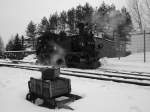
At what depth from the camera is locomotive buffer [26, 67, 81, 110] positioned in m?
4.76

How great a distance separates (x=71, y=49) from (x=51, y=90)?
482 inches

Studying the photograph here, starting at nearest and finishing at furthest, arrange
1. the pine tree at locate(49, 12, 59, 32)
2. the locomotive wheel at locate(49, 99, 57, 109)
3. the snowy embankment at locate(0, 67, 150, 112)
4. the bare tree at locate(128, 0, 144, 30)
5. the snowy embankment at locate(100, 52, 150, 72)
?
the snowy embankment at locate(0, 67, 150, 112)
the locomotive wheel at locate(49, 99, 57, 109)
the snowy embankment at locate(100, 52, 150, 72)
the bare tree at locate(128, 0, 144, 30)
the pine tree at locate(49, 12, 59, 32)

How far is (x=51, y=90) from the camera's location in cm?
477

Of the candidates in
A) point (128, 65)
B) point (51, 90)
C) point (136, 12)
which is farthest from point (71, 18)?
point (51, 90)

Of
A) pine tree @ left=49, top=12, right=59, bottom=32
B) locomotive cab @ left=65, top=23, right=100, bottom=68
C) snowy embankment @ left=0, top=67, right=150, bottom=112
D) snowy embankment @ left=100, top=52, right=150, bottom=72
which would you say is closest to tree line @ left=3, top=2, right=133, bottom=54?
pine tree @ left=49, top=12, right=59, bottom=32

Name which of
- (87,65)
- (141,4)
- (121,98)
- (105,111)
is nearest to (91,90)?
(121,98)

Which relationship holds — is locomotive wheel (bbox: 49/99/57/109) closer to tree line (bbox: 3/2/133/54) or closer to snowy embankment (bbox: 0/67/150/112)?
snowy embankment (bbox: 0/67/150/112)

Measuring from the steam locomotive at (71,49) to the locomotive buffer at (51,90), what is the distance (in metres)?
10.2

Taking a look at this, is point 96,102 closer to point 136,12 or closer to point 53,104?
point 53,104

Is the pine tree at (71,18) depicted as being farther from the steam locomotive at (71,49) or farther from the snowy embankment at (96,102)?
the snowy embankment at (96,102)

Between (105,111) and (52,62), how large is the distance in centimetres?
1426

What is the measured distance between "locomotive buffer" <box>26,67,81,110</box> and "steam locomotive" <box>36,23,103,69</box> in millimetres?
10173

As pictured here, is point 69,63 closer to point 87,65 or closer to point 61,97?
point 87,65

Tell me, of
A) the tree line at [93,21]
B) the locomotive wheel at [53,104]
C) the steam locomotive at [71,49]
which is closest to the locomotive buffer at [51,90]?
the locomotive wheel at [53,104]
